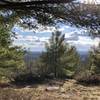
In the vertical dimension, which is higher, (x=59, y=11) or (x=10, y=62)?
(x=59, y=11)

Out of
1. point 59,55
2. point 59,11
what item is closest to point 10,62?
point 59,55

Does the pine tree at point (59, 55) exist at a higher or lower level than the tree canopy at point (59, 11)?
lower

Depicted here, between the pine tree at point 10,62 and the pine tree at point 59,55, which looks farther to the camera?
the pine tree at point 59,55

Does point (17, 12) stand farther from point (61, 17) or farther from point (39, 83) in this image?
point (39, 83)

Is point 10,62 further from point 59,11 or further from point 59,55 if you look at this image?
point 59,11

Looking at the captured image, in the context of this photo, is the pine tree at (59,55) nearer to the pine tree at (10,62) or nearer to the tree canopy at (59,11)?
the pine tree at (10,62)

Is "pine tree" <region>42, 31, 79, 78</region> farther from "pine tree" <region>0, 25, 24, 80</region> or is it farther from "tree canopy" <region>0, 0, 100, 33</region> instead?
"tree canopy" <region>0, 0, 100, 33</region>

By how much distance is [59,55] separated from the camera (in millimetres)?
46656

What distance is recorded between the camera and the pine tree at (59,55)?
151ft

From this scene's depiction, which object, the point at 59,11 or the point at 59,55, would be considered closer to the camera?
the point at 59,11

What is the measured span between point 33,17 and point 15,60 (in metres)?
26.2

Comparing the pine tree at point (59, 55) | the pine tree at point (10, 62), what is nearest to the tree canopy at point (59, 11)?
the pine tree at point (10, 62)

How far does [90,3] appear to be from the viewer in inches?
384

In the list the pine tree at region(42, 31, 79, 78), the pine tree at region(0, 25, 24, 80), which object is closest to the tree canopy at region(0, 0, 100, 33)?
the pine tree at region(0, 25, 24, 80)
